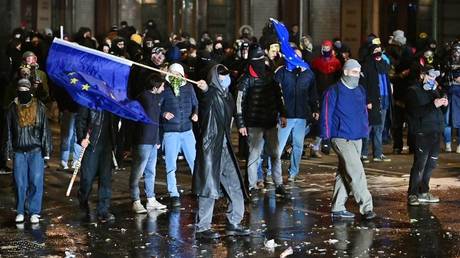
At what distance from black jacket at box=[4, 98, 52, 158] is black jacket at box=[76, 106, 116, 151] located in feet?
A: 1.70

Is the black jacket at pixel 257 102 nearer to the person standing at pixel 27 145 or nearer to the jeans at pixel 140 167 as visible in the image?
the jeans at pixel 140 167

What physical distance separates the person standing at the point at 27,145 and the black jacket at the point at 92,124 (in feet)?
1.74

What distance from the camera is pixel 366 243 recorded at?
12047 mm

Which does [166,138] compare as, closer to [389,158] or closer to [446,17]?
[389,158]

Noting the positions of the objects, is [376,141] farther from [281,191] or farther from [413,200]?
[413,200]

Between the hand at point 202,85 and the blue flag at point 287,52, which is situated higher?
the blue flag at point 287,52

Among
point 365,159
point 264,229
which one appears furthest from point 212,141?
point 365,159

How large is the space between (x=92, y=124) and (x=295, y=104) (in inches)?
147

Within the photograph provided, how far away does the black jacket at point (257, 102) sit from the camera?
15.3 m

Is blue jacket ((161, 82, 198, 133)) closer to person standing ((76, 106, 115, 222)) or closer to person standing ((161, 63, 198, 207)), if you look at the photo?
person standing ((161, 63, 198, 207))

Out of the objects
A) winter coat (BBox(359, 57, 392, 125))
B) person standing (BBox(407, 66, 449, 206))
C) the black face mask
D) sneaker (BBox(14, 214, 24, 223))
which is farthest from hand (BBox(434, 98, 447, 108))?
sneaker (BBox(14, 214, 24, 223))

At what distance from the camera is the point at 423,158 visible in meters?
14.4

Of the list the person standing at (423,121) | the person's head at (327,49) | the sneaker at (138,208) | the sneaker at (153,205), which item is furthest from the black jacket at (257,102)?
the person's head at (327,49)

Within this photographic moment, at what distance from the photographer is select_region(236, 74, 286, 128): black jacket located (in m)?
15.3
